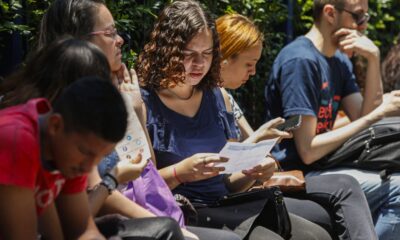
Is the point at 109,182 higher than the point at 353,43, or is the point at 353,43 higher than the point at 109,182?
the point at 109,182

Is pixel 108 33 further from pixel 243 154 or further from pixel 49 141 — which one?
pixel 49 141

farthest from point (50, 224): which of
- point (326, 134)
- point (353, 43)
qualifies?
point (353, 43)

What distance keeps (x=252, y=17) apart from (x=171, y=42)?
1562 mm

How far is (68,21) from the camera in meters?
3.47

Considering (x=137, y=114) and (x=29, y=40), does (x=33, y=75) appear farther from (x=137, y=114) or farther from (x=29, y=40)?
→ (x=29, y=40)

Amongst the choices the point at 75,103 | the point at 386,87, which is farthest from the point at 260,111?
the point at 75,103

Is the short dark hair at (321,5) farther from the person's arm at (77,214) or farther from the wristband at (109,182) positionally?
the person's arm at (77,214)

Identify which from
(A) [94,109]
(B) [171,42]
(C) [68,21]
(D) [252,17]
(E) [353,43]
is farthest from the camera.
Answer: (D) [252,17]

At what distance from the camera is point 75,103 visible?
262cm

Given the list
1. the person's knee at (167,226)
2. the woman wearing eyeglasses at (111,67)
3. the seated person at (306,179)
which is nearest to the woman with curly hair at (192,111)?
the seated person at (306,179)

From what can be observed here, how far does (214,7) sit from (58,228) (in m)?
2.67

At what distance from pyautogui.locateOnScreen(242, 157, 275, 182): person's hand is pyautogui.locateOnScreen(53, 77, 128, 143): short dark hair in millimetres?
1507

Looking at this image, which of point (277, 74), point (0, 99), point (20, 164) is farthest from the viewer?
point (277, 74)

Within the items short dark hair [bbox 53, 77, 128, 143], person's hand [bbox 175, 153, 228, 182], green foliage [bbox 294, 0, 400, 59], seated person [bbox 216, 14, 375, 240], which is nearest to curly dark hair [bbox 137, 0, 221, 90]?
seated person [bbox 216, 14, 375, 240]
